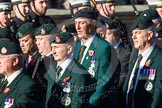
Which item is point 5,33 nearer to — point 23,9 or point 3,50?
point 23,9

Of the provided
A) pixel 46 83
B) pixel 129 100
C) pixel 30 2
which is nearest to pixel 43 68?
pixel 46 83

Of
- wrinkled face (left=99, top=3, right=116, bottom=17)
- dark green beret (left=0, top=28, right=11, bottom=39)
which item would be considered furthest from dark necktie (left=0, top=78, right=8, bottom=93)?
wrinkled face (left=99, top=3, right=116, bottom=17)

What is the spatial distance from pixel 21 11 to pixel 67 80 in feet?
10.6

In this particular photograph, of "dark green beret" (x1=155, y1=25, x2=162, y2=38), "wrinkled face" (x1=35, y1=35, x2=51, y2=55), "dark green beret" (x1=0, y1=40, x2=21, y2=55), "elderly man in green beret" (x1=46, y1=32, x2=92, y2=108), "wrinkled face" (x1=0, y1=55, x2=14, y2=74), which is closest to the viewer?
"wrinkled face" (x1=0, y1=55, x2=14, y2=74)

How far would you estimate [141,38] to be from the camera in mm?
12125

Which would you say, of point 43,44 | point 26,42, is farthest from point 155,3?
point 43,44

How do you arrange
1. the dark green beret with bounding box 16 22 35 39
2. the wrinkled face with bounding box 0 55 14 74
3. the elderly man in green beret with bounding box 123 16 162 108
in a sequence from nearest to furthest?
1. the wrinkled face with bounding box 0 55 14 74
2. the elderly man in green beret with bounding box 123 16 162 108
3. the dark green beret with bounding box 16 22 35 39

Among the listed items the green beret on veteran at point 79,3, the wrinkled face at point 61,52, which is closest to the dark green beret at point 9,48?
the wrinkled face at point 61,52

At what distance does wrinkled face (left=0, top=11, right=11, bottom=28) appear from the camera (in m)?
14.3

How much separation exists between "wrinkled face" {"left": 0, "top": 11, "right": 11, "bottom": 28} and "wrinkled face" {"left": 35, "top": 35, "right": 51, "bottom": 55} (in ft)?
5.78

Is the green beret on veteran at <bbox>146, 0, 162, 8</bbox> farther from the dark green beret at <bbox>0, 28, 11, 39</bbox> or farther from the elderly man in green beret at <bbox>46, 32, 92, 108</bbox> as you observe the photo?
the elderly man in green beret at <bbox>46, 32, 92, 108</bbox>

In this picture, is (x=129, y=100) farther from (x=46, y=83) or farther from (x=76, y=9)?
(x=76, y=9)

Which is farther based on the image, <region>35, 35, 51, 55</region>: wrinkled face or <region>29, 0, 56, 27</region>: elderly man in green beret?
<region>29, 0, 56, 27</region>: elderly man in green beret

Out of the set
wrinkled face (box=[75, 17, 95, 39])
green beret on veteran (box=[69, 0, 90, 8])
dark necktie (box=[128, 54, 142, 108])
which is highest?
→ wrinkled face (box=[75, 17, 95, 39])
